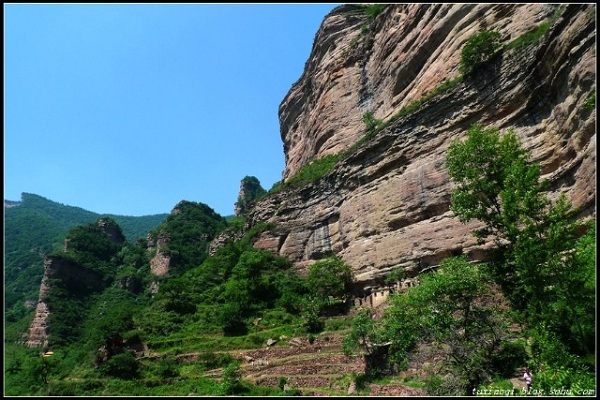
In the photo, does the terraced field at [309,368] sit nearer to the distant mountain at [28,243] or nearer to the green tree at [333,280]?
the green tree at [333,280]

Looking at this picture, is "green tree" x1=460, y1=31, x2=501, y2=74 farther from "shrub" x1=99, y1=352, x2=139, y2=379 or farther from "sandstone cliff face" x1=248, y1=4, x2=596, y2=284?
"shrub" x1=99, y1=352, x2=139, y2=379

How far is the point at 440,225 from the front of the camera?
95.3ft

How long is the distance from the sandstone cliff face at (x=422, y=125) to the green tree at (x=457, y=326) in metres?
7.40

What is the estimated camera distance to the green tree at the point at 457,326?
14.3 meters

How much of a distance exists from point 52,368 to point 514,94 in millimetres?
40694

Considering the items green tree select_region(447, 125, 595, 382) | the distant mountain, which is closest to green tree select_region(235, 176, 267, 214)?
the distant mountain

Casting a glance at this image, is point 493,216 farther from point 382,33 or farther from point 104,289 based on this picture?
point 104,289

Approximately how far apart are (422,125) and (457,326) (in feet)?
69.9

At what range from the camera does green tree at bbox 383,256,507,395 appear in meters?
14.3

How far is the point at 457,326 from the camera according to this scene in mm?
15727

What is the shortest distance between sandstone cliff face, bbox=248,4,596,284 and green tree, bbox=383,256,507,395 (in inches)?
291

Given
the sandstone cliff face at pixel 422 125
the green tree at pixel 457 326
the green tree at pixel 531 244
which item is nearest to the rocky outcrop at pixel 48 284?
the sandstone cliff face at pixel 422 125

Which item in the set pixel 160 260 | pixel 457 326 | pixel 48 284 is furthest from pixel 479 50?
pixel 48 284

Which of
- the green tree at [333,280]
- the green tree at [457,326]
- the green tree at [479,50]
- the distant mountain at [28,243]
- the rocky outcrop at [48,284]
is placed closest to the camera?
the green tree at [457,326]
